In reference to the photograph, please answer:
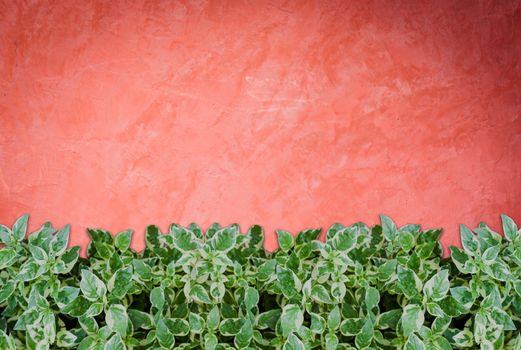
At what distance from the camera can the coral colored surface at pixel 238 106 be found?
3.60 m

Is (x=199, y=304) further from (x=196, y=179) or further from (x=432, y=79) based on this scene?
(x=432, y=79)

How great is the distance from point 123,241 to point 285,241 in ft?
0.80

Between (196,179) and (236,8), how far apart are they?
100cm

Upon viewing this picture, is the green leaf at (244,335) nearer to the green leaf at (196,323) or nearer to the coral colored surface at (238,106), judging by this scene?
the green leaf at (196,323)

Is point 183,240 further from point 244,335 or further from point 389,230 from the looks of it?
point 389,230

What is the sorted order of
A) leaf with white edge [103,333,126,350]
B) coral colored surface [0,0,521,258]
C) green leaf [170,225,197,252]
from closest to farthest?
leaf with white edge [103,333,126,350] → green leaf [170,225,197,252] → coral colored surface [0,0,521,258]

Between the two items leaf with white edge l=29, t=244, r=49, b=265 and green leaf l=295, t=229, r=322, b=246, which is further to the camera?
green leaf l=295, t=229, r=322, b=246

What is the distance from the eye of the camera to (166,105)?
11.9 ft

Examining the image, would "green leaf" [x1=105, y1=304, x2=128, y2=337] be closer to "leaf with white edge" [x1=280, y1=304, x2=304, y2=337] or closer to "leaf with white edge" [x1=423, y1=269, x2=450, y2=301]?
"leaf with white edge" [x1=280, y1=304, x2=304, y2=337]

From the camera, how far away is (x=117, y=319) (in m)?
0.83

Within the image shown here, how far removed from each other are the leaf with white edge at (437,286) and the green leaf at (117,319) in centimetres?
40

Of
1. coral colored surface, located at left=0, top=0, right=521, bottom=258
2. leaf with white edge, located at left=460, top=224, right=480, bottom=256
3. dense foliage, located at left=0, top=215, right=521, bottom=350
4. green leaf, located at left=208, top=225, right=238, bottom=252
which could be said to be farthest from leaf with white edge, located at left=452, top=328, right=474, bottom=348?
coral colored surface, located at left=0, top=0, right=521, bottom=258

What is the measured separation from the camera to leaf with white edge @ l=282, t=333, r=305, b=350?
83cm

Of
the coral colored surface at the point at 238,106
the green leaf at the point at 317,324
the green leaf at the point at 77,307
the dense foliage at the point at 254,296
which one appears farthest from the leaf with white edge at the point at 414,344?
the coral colored surface at the point at 238,106
